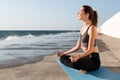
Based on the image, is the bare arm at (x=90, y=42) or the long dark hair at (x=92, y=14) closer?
the bare arm at (x=90, y=42)

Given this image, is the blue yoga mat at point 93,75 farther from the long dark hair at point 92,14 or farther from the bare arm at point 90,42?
the long dark hair at point 92,14

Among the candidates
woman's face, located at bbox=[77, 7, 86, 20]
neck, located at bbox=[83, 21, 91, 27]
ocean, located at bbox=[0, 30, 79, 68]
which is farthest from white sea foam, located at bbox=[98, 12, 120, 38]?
woman's face, located at bbox=[77, 7, 86, 20]

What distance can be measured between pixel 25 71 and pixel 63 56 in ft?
8.31

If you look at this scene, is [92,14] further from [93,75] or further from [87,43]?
[93,75]

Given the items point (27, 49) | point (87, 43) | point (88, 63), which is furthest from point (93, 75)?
point (27, 49)

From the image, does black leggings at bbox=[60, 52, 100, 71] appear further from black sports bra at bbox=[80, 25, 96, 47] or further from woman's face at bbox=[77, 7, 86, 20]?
woman's face at bbox=[77, 7, 86, 20]

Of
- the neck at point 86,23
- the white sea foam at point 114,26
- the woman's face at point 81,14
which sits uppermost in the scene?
the woman's face at point 81,14

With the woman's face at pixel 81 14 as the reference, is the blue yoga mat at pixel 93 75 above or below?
below


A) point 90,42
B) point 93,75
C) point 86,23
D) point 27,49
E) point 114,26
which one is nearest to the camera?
point 90,42

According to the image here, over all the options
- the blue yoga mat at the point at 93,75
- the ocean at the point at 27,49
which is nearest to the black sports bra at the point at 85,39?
the blue yoga mat at the point at 93,75

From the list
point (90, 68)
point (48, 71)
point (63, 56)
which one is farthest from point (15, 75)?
point (90, 68)

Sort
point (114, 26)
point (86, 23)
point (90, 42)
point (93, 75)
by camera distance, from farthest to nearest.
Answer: point (114, 26)
point (86, 23)
point (93, 75)
point (90, 42)

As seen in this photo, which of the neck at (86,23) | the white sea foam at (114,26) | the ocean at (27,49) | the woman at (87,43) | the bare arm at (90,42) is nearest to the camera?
the bare arm at (90,42)

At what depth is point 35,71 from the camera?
7008mm
